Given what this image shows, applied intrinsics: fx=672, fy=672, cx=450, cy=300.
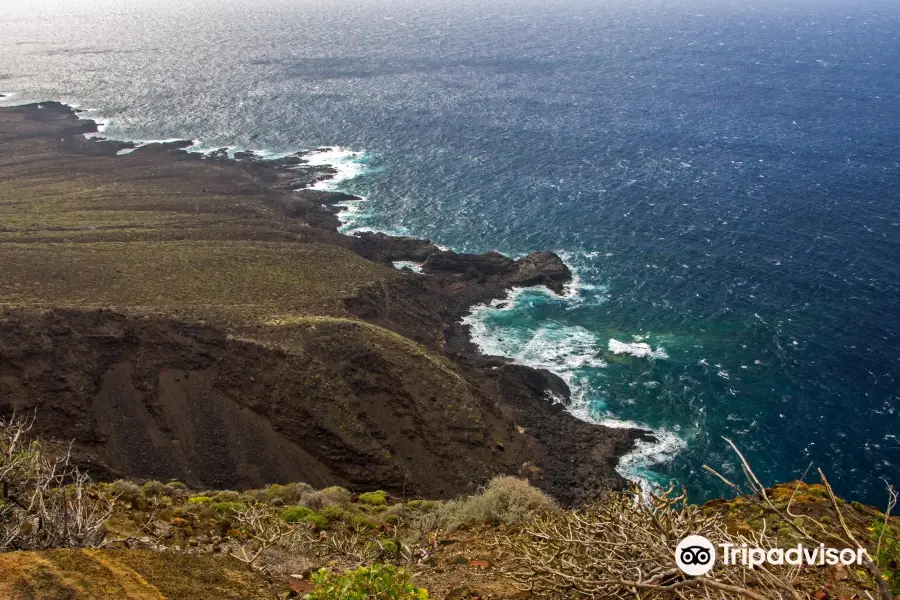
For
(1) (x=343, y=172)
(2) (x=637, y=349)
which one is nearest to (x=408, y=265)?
(2) (x=637, y=349)

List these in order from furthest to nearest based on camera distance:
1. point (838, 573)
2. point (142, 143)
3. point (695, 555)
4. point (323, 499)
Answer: point (142, 143)
point (323, 499)
point (838, 573)
point (695, 555)

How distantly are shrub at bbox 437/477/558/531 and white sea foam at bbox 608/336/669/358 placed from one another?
32535 millimetres

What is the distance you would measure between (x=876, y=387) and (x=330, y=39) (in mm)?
166481

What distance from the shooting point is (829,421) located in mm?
48438

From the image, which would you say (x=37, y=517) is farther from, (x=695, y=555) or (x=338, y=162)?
(x=338, y=162)

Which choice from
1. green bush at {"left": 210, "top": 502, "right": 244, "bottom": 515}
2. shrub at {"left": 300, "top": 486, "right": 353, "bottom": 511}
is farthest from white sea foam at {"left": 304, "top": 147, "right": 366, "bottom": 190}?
green bush at {"left": 210, "top": 502, "right": 244, "bottom": 515}

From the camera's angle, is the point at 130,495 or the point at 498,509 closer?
the point at 130,495

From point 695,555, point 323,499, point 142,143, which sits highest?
point 695,555

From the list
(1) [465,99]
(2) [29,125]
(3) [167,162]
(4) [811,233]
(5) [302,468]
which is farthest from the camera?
(1) [465,99]

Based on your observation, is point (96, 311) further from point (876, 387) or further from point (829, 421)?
point (876, 387)

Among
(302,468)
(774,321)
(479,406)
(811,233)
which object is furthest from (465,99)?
(302,468)

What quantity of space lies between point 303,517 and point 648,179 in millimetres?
75716

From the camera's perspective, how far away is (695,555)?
10.0 metres

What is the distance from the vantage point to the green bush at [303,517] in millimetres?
25062
